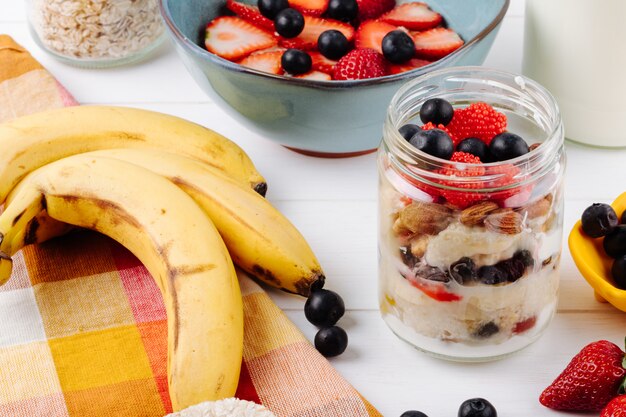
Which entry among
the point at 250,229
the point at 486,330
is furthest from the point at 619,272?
the point at 250,229

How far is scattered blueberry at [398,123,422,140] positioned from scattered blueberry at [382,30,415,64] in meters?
0.27

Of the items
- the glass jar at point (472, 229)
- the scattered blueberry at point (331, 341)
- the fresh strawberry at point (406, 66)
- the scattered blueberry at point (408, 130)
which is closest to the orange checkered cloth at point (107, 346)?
the scattered blueberry at point (331, 341)

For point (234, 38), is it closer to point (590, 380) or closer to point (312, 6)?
point (312, 6)

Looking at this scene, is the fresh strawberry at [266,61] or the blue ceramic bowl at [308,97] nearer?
the blue ceramic bowl at [308,97]

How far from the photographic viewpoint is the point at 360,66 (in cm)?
112

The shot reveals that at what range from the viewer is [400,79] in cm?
104

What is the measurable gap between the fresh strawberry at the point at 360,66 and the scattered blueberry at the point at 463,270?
344 mm

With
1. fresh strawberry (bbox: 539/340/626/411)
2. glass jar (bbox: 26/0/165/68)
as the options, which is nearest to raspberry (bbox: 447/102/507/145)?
fresh strawberry (bbox: 539/340/626/411)

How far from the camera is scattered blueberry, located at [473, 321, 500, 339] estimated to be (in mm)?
897

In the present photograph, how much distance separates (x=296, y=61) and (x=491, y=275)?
1.38ft

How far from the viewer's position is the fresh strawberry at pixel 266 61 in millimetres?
1182

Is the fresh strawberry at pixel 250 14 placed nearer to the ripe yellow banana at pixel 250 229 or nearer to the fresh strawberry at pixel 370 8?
the fresh strawberry at pixel 370 8

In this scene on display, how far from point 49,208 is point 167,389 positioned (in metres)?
0.24

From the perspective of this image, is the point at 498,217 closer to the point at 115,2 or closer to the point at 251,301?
the point at 251,301
